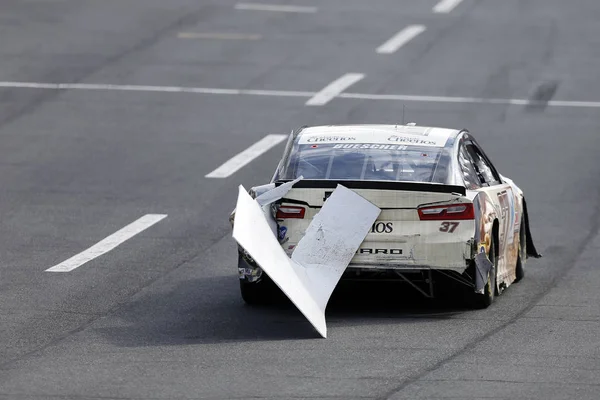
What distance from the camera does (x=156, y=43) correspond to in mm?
33125

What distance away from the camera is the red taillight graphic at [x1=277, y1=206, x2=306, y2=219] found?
1256 centimetres

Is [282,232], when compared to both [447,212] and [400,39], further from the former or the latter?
[400,39]

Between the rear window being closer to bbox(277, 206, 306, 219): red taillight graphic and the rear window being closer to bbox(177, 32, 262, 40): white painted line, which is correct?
bbox(277, 206, 306, 219): red taillight graphic

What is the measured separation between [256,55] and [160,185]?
1133 cm

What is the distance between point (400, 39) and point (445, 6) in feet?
14.5

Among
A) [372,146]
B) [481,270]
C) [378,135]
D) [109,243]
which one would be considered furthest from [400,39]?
[481,270]

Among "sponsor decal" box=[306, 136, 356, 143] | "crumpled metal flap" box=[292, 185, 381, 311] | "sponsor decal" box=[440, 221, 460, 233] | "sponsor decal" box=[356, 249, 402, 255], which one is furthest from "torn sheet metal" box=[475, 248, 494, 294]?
"sponsor decal" box=[306, 136, 356, 143]

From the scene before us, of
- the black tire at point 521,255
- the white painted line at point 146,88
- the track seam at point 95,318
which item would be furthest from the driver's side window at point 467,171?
the white painted line at point 146,88

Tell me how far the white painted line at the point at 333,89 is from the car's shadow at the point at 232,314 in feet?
44.5

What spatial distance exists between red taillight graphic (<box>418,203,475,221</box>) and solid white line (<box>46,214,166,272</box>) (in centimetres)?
428

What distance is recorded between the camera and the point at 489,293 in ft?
43.4

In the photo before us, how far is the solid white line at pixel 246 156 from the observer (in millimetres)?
22109

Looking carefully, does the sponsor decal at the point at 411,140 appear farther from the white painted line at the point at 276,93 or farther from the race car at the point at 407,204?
the white painted line at the point at 276,93

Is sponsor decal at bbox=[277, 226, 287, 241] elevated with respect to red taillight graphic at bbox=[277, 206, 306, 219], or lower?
lower
